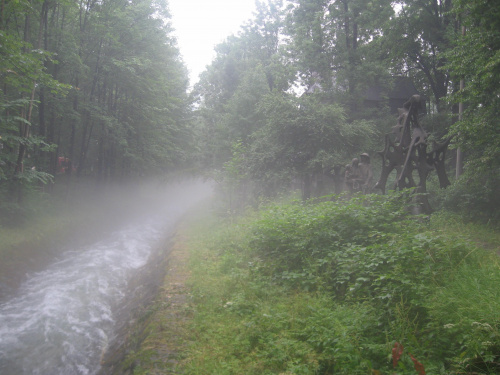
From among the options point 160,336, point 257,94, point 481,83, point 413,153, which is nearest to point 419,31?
point 257,94

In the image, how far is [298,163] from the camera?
17109 mm

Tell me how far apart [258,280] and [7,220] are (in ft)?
33.9

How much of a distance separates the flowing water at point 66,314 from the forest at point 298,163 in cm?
206

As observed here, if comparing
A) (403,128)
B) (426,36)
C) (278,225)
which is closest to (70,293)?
(278,225)

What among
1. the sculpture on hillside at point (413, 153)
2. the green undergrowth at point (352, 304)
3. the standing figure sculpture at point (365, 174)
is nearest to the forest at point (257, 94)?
the sculpture on hillside at point (413, 153)

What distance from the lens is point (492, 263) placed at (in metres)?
4.77

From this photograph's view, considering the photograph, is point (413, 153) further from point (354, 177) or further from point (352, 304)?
point (352, 304)

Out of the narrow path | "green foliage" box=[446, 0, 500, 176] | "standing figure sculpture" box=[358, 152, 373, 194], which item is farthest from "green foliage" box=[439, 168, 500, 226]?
the narrow path

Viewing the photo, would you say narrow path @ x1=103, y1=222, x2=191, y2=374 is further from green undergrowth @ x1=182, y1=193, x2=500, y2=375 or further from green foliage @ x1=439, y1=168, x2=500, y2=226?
green foliage @ x1=439, y1=168, x2=500, y2=226

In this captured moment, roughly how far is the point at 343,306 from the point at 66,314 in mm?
6566

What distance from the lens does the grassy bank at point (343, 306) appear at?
11.6 ft

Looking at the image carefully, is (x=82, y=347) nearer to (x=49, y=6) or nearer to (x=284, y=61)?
(x=49, y=6)

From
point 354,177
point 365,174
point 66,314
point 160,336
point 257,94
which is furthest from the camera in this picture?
point 257,94

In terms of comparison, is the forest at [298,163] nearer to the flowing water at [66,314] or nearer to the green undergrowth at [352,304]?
the green undergrowth at [352,304]
